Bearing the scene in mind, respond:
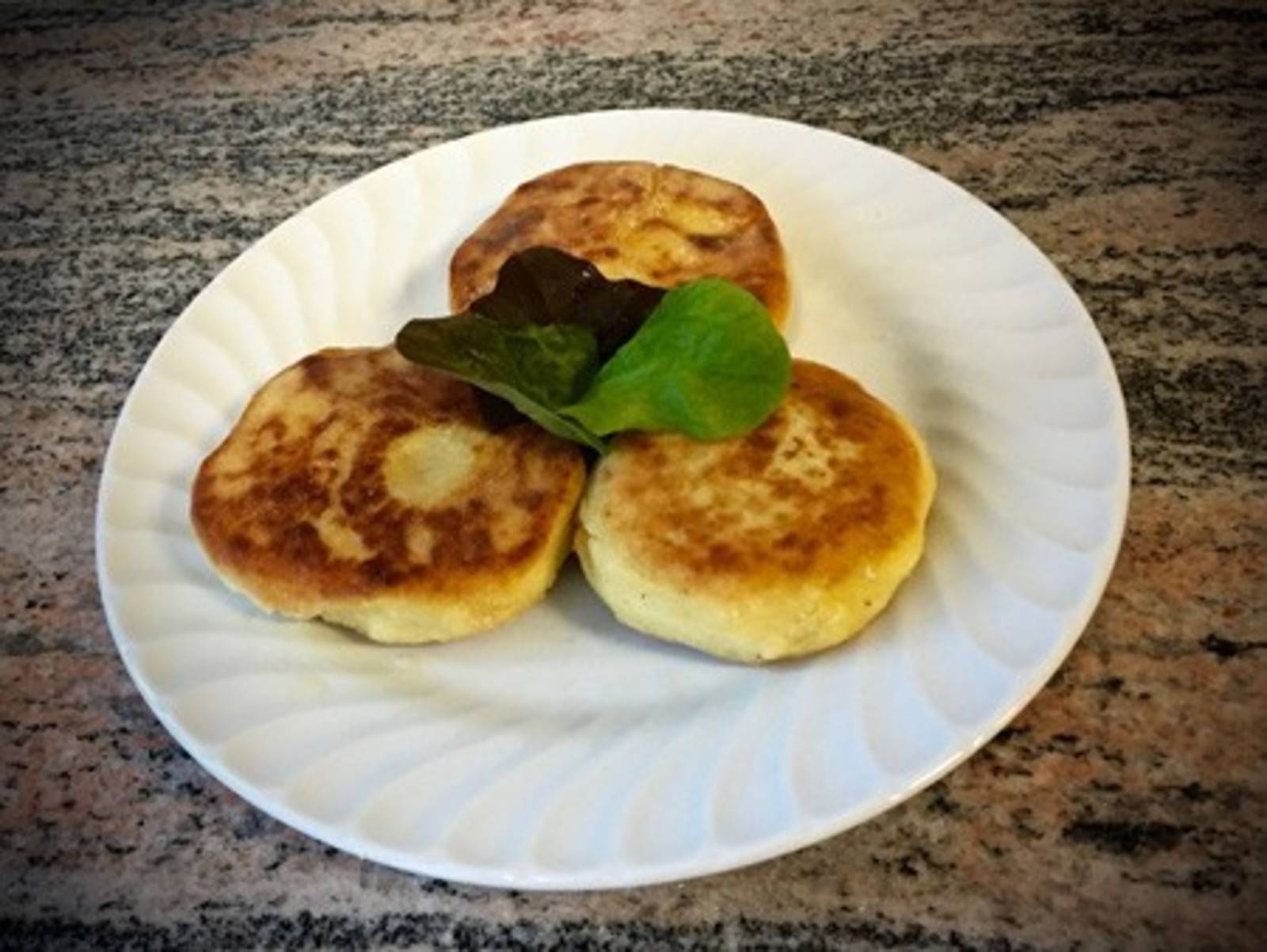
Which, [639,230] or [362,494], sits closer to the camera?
[362,494]

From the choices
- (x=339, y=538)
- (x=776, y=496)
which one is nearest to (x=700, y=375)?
(x=776, y=496)

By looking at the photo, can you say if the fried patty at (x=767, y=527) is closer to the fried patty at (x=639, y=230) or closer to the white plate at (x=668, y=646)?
the white plate at (x=668, y=646)

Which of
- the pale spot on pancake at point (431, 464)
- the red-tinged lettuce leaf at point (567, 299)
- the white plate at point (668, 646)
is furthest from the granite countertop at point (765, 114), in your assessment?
the red-tinged lettuce leaf at point (567, 299)

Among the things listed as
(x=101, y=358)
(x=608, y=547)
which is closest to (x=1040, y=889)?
(x=608, y=547)

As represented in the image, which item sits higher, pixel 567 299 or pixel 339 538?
pixel 567 299

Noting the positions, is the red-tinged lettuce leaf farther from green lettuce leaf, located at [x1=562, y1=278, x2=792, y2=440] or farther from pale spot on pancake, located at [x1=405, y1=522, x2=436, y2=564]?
pale spot on pancake, located at [x1=405, y1=522, x2=436, y2=564]

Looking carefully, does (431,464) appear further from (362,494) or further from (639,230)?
(639,230)

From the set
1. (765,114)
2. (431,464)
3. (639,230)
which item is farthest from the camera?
(765,114)
